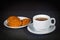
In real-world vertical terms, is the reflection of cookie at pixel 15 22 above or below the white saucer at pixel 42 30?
above

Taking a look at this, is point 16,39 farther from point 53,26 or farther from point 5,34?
point 53,26

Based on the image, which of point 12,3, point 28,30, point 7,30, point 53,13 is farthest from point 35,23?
point 12,3

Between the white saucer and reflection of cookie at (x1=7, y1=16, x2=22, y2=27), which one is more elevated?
reflection of cookie at (x1=7, y1=16, x2=22, y2=27)

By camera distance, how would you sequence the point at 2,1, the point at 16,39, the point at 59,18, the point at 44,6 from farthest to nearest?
the point at 2,1, the point at 44,6, the point at 59,18, the point at 16,39

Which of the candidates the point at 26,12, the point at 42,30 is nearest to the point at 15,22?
the point at 42,30

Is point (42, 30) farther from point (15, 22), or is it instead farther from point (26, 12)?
point (26, 12)

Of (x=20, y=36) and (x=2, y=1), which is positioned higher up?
(x=2, y=1)

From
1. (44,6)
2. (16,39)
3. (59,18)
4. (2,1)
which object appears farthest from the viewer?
(2,1)

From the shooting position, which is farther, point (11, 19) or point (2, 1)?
point (2, 1)
